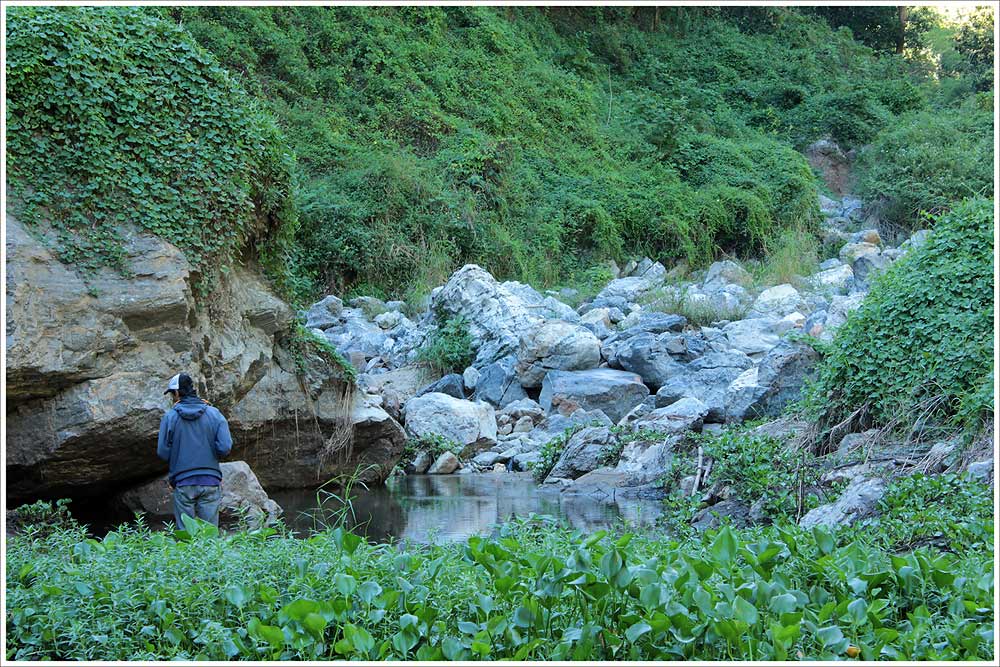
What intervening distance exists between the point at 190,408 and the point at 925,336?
6.16 m

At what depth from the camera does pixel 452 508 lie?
9.16 meters

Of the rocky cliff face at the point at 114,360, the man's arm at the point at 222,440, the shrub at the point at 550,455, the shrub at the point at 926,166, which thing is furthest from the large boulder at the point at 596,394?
the shrub at the point at 926,166

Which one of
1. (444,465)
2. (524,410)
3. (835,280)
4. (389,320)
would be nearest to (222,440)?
(444,465)

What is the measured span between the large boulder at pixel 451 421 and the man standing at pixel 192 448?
5.61 metres

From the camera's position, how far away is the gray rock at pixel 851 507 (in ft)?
21.2

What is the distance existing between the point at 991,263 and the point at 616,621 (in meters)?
6.10

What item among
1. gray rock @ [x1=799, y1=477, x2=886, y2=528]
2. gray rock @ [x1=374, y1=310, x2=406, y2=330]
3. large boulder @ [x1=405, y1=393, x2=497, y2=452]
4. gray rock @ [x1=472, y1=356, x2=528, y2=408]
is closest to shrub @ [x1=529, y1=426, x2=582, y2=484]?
large boulder @ [x1=405, y1=393, x2=497, y2=452]

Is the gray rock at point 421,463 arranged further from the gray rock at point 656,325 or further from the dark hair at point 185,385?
the dark hair at point 185,385

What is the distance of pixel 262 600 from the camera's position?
3826 mm

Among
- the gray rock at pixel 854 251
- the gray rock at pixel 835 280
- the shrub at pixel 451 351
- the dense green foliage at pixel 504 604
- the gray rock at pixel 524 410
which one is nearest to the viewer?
the dense green foliage at pixel 504 604

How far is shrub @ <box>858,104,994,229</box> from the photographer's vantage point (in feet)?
80.4

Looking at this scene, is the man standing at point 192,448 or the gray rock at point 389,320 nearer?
the man standing at point 192,448

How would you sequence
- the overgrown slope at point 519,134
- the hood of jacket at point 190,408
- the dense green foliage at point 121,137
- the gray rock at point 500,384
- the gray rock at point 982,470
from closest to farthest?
the gray rock at point 982,470, the hood of jacket at point 190,408, the dense green foliage at point 121,137, the gray rock at point 500,384, the overgrown slope at point 519,134

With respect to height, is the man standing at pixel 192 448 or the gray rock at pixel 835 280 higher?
the man standing at pixel 192 448
